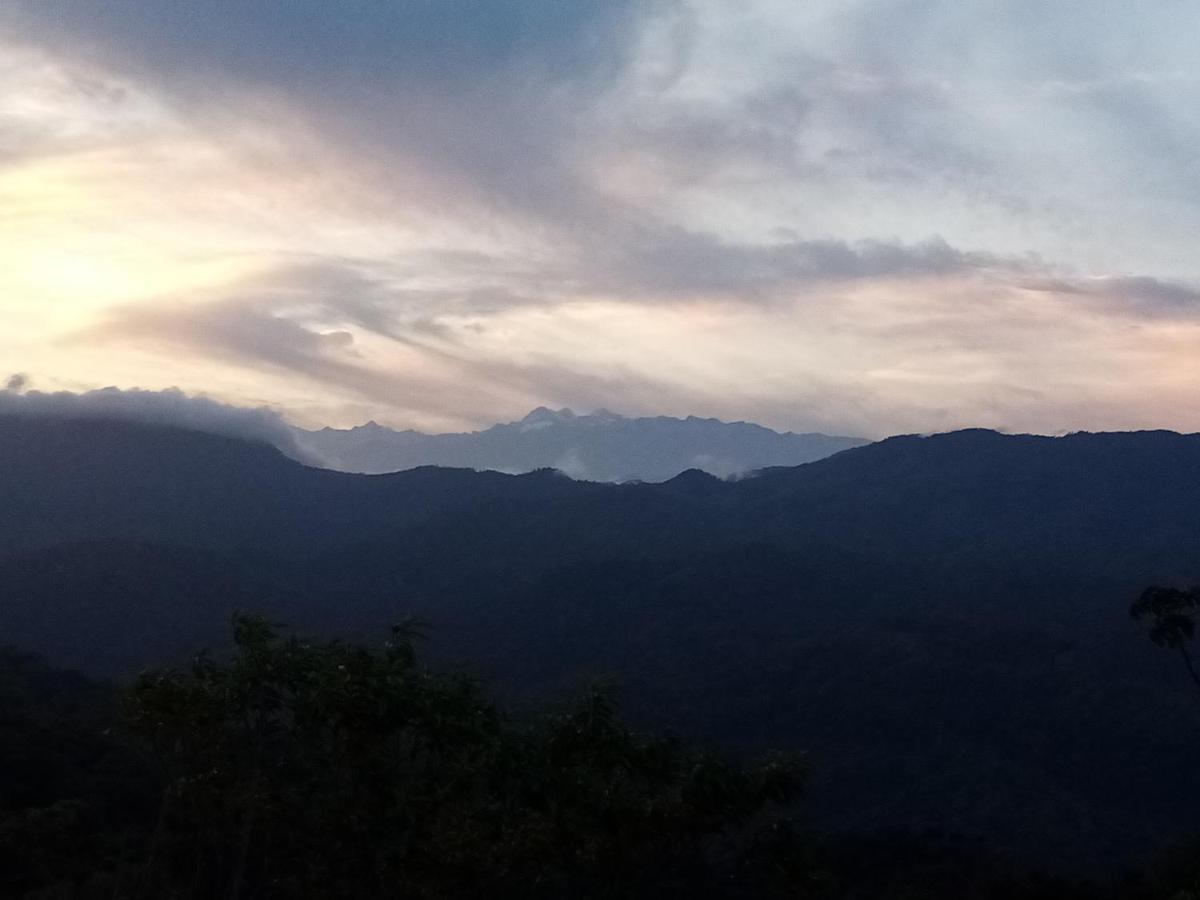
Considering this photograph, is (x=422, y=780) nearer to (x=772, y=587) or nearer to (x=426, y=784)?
(x=426, y=784)

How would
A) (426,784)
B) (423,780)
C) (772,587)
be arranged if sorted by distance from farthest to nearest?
1. (772,587)
2. (423,780)
3. (426,784)

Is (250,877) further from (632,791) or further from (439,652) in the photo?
(439,652)

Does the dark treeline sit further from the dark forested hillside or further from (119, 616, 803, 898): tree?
the dark forested hillside

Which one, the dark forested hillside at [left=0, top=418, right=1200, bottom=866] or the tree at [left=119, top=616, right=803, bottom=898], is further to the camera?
the dark forested hillside at [left=0, top=418, right=1200, bottom=866]

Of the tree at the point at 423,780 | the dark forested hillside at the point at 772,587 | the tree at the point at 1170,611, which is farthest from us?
the dark forested hillside at the point at 772,587

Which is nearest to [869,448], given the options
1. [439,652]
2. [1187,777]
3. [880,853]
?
[439,652]

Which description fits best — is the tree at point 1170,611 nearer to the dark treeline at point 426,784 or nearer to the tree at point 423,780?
the dark treeline at point 426,784

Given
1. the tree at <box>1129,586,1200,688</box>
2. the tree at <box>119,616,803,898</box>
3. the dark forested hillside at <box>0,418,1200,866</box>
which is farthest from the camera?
the dark forested hillside at <box>0,418,1200,866</box>

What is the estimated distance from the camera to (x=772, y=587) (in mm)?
121812

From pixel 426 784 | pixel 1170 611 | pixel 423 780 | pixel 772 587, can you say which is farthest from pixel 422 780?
pixel 772 587

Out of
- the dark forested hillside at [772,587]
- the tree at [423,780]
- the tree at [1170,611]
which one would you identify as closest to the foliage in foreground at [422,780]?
the tree at [423,780]

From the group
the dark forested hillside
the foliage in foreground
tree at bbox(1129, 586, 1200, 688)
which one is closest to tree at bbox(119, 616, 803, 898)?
the foliage in foreground

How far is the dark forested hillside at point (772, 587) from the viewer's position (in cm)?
7606

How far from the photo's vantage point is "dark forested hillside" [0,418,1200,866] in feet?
250
